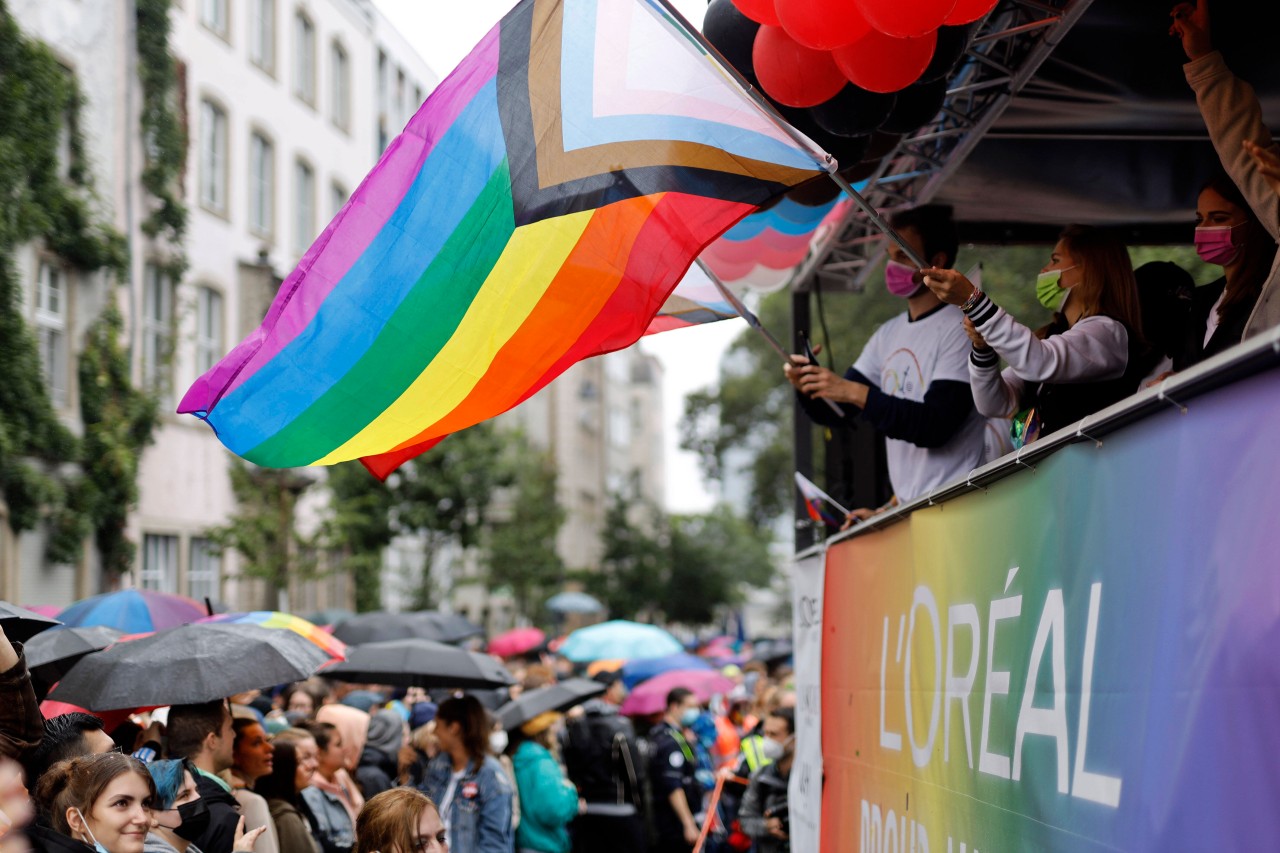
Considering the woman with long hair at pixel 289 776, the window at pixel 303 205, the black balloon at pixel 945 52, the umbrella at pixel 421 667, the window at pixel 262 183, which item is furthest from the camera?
the window at pixel 303 205

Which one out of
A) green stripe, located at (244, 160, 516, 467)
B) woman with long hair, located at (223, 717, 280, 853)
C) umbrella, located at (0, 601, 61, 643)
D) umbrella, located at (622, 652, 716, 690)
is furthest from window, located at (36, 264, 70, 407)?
green stripe, located at (244, 160, 516, 467)

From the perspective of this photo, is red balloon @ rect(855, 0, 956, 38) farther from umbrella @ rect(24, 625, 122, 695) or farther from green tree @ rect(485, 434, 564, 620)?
green tree @ rect(485, 434, 564, 620)

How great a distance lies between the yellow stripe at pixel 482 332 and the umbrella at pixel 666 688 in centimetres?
853

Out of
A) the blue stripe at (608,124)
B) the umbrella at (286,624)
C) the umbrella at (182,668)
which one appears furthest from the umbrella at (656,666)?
the blue stripe at (608,124)

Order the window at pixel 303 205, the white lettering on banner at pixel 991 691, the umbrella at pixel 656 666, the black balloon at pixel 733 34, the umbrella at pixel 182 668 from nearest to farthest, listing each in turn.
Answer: the white lettering on banner at pixel 991 691 < the black balloon at pixel 733 34 < the umbrella at pixel 182 668 < the umbrella at pixel 656 666 < the window at pixel 303 205

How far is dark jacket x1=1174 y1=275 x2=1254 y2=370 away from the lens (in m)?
3.96

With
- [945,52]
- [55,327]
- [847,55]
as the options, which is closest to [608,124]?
[847,55]

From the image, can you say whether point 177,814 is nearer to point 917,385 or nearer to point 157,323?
point 917,385

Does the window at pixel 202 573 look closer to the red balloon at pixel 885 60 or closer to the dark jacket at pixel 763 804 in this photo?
the dark jacket at pixel 763 804

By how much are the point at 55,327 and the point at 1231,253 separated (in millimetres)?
21632

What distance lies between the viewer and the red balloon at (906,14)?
4.58 metres

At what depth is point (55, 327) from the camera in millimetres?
22922

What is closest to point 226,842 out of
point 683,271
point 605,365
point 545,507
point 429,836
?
point 429,836

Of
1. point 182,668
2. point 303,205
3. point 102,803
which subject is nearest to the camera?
point 102,803
